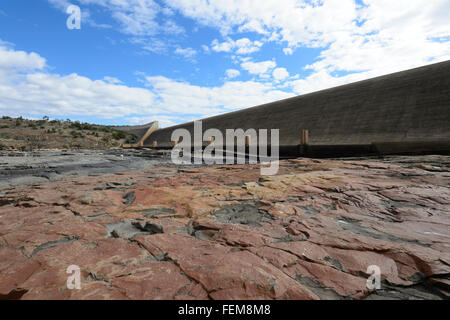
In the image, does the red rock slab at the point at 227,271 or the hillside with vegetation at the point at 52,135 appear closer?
the red rock slab at the point at 227,271

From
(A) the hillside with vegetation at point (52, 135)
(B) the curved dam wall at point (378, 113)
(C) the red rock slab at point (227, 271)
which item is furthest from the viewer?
(A) the hillside with vegetation at point (52, 135)

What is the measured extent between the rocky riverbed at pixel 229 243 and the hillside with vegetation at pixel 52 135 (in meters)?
20.9

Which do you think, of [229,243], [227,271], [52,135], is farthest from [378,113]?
[52,135]

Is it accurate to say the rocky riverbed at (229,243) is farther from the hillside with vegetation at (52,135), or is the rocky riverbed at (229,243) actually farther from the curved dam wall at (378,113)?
the hillside with vegetation at (52,135)

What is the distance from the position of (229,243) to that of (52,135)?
2869 cm

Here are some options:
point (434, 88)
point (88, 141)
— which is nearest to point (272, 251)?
point (434, 88)

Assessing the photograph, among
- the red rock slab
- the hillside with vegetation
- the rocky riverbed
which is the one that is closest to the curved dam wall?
the rocky riverbed

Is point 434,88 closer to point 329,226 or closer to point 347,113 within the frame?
point 347,113

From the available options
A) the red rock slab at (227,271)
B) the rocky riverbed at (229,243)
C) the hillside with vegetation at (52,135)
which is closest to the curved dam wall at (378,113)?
the rocky riverbed at (229,243)

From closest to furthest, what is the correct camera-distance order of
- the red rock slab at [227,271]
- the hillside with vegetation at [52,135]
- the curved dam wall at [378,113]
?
the red rock slab at [227,271] → the curved dam wall at [378,113] → the hillside with vegetation at [52,135]

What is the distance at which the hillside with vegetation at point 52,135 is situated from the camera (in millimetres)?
21047

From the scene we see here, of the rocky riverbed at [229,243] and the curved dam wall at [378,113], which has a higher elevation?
the curved dam wall at [378,113]

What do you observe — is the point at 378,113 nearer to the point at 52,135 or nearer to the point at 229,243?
the point at 229,243

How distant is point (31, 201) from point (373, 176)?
173 inches
